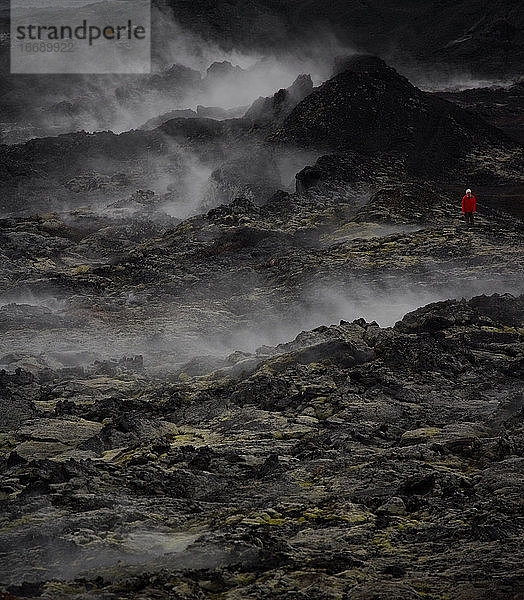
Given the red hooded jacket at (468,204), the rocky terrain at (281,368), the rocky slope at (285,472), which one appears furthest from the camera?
the red hooded jacket at (468,204)

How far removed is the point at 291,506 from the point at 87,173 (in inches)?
782

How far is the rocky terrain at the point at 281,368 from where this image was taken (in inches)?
202

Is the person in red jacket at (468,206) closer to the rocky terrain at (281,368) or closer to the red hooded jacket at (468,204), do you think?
the red hooded jacket at (468,204)

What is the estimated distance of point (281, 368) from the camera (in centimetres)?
920

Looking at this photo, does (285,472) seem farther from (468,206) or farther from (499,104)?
(499,104)

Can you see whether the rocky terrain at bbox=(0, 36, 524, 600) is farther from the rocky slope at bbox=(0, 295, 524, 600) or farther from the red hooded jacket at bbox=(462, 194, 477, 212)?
the red hooded jacket at bbox=(462, 194, 477, 212)

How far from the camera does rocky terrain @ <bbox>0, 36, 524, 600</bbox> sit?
514 cm

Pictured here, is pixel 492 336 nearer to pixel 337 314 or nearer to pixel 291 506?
pixel 337 314

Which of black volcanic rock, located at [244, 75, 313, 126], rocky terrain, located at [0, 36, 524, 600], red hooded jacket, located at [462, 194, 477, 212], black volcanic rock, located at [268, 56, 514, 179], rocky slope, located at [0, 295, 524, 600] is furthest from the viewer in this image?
black volcanic rock, located at [244, 75, 313, 126]

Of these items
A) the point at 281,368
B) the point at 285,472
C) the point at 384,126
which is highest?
the point at 384,126

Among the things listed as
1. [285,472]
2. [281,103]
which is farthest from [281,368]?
[281,103]

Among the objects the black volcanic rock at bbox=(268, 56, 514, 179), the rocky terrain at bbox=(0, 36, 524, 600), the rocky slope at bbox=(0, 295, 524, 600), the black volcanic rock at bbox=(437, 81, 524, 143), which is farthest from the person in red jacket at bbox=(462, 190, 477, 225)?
the black volcanic rock at bbox=(437, 81, 524, 143)

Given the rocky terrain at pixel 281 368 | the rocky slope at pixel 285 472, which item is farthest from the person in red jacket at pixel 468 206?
the rocky slope at pixel 285 472

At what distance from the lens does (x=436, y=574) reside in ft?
15.7
